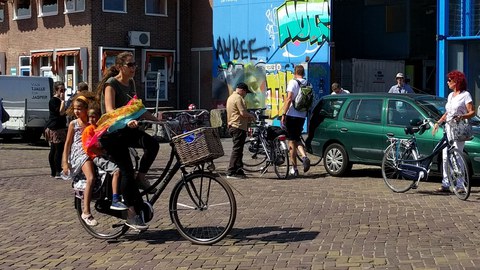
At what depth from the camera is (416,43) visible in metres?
29.0

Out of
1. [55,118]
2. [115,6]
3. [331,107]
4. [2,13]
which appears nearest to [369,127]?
[331,107]

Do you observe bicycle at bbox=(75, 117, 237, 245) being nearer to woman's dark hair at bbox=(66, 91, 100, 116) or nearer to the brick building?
woman's dark hair at bbox=(66, 91, 100, 116)

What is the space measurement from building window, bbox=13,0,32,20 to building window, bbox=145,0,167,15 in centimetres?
577

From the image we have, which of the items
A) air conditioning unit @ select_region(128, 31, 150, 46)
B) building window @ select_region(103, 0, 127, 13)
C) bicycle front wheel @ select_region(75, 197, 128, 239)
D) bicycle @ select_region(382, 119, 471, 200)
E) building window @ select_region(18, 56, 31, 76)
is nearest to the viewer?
bicycle front wheel @ select_region(75, 197, 128, 239)

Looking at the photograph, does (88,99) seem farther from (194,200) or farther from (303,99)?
(303,99)

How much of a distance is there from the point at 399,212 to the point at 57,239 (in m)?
4.18

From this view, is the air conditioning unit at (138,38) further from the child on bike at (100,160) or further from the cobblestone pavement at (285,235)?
the child on bike at (100,160)

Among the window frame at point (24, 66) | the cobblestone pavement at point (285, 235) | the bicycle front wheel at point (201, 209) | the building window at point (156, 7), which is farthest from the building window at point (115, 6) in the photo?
the bicycle front wheel at point (201, 209)

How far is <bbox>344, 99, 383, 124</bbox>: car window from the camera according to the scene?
12750 mm

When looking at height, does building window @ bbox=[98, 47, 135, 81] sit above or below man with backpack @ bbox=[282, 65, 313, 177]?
above

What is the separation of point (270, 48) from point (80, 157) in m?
19.7

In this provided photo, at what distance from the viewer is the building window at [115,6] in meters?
30.0

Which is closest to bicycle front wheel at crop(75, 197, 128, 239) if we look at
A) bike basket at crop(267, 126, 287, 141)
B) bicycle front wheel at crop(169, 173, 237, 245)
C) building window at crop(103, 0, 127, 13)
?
bicycle front wheel at crop(169, 173, 237, 245)

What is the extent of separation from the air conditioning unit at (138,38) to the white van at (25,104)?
7599 mm
